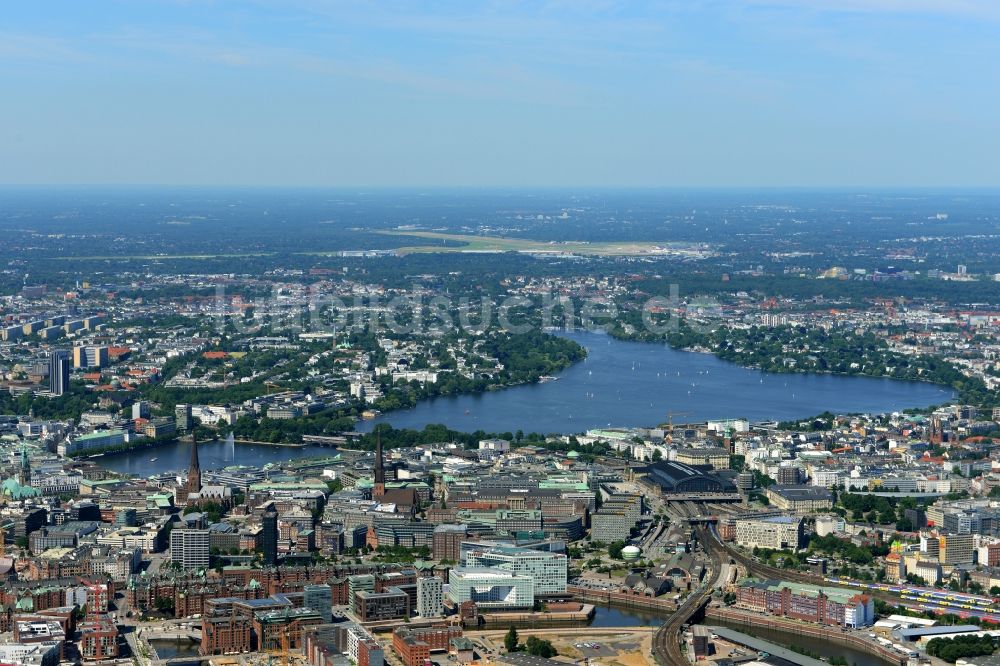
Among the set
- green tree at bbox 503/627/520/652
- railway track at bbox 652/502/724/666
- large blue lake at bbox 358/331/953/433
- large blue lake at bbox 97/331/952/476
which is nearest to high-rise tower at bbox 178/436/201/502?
large blue lake at bbox 97/331/952/476

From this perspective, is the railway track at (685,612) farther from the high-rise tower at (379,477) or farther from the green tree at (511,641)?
the high-rise tower at (379,477)

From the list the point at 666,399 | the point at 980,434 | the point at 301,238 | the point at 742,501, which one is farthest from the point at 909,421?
the point at 301,238

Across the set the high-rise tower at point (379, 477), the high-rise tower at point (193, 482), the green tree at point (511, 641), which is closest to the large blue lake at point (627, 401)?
the high-rise tower at point (193, 482)

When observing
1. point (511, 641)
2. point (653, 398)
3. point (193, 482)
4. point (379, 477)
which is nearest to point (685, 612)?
point (511, 641)

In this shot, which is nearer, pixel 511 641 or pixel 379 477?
pixel 511 641

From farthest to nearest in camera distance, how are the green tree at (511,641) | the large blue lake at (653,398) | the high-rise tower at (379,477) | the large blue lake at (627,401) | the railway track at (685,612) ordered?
the large blue lake at (653,398) → the large blue lake at (627,401) → the high-rise tower at (379,477) → the green tree at (511,641) → the railway track at (685,612)

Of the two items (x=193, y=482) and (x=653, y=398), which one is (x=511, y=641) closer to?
(x=193, y=482)

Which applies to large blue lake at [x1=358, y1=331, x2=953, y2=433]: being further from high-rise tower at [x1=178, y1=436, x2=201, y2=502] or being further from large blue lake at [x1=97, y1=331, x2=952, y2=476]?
high-rise tower at [x1=178, y1=436, x2=201, y2=502]

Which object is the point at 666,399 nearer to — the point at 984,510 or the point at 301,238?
the point at 984,510
